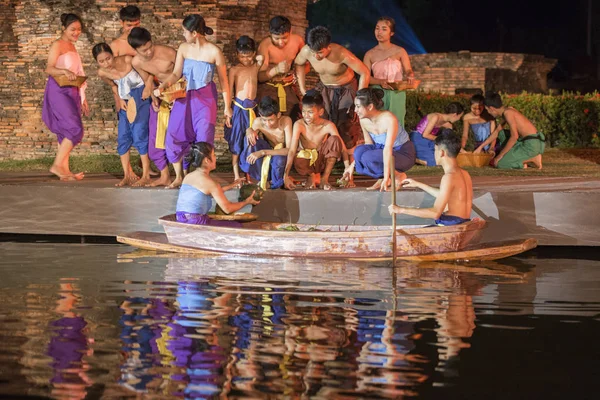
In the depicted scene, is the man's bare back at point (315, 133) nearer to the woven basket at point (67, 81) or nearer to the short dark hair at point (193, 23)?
the short dark hair at point (193, 23)

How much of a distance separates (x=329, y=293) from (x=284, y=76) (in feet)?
11.7

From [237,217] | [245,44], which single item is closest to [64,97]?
[245,44]

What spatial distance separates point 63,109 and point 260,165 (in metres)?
2.27

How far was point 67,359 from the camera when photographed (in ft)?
19.1

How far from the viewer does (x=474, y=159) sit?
44.5 feet

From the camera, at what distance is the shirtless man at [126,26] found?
11.5 m

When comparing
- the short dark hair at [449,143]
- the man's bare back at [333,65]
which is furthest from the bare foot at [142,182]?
the short dark hair at [449,143]

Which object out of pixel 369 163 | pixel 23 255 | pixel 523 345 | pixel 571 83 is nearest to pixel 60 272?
pixel 23 255

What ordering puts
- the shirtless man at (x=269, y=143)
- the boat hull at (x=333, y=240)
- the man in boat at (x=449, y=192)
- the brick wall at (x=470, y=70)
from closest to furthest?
the boat hull at (x=333, y=240)
the man in boat at (x=449, y=192)
the shirtless man at (x=269, y=143)
the brick wall at (x=470, y=70)

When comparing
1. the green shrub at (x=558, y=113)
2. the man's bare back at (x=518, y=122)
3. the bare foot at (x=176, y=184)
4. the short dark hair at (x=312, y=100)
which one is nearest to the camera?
the short dark hair at (x=312, y=100)

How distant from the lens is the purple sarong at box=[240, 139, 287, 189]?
35.1 ft

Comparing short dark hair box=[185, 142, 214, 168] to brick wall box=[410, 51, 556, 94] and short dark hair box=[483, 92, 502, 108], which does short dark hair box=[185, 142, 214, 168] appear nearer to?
short dark hair box=[483, 92, 502, 108]

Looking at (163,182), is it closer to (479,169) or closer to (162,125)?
(162,125)

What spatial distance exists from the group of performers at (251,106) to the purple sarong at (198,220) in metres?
0.03
